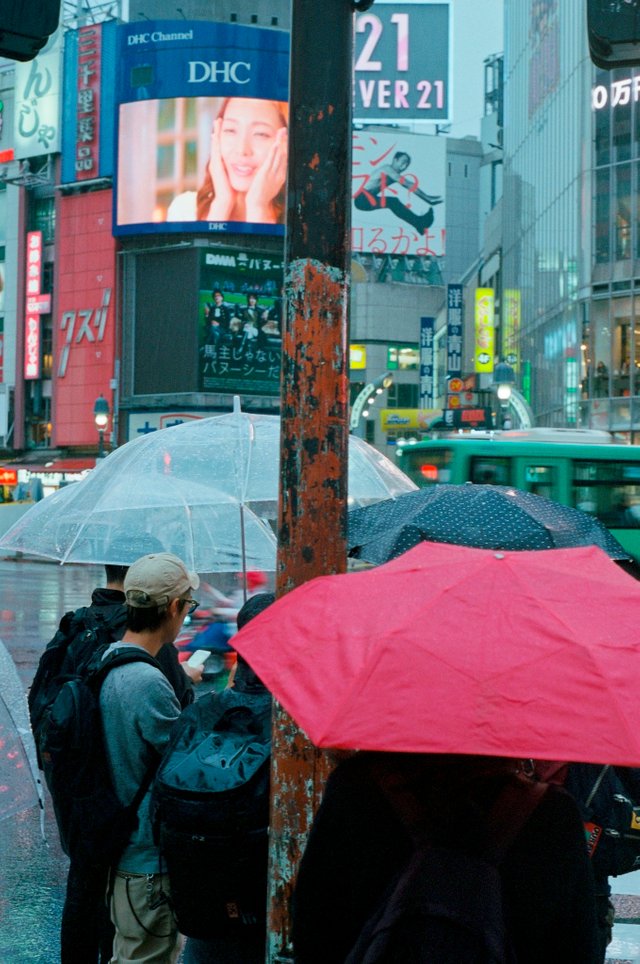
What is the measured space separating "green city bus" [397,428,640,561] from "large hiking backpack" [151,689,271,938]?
1914 centimetres

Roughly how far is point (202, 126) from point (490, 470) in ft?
146

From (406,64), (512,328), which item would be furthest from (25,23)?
(406,64)

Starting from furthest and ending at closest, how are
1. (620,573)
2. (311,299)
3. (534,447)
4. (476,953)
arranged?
(534,447)
(311,299)
(620,573)
(476,953)

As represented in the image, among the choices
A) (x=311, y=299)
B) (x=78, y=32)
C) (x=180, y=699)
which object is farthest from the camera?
(x=78, y=32)

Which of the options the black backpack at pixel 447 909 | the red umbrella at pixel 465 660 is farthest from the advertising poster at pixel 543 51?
the black backpack at pixel 447 909

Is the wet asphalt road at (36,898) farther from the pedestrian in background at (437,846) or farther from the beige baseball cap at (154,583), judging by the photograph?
the pedestrian in background at (437,846)

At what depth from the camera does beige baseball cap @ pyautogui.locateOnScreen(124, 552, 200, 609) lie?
13.8 feet

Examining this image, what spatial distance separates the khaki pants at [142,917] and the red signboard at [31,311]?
226 ft

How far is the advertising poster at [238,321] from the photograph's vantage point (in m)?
62.4

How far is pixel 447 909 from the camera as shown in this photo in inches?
92.3

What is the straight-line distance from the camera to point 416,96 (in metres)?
85.7

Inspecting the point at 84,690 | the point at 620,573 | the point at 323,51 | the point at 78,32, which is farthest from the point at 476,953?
the point at 78,32

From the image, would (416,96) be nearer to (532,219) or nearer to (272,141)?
(272,141)

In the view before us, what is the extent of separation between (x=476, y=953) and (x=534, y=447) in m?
20.7
